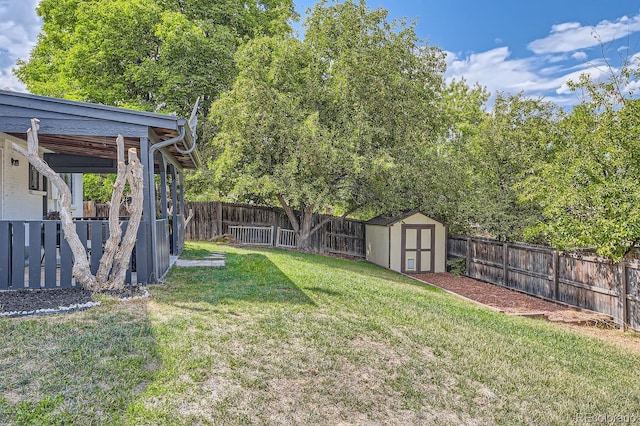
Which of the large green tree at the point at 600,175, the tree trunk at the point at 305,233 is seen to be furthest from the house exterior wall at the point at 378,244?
the large green tree at the point at 600,175

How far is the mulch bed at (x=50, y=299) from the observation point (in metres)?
4.85

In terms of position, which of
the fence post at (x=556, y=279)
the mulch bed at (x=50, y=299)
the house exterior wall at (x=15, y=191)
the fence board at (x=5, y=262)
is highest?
the house exterior wall at (x=15, y=191)

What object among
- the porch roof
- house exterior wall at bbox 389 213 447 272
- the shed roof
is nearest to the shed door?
house exterior wall at bbox 389 213 447 272

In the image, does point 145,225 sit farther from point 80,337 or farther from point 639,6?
point 639,6

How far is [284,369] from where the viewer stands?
377 cm

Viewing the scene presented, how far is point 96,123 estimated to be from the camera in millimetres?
6191

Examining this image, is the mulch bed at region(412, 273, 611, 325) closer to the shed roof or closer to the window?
the shed roof

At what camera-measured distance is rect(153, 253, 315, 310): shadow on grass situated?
5772mm

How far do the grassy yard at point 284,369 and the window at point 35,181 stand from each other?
5147 millimetres

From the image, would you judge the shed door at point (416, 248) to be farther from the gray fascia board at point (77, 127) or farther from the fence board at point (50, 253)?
the fence board at point (50, 253)

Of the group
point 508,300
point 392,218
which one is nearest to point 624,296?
point 508,300

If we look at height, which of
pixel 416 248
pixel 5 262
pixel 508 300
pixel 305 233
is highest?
pixel 5 262

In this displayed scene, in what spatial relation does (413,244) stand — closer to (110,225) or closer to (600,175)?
(600,175)

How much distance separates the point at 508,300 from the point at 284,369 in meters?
8.80
